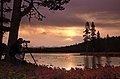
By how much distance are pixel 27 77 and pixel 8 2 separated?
18696 mm

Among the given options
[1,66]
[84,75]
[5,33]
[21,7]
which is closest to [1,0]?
[5,33]

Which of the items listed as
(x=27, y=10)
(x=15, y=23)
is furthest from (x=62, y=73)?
(x=27, y=10)

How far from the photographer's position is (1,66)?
23.4m

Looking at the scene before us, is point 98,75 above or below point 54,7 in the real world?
below

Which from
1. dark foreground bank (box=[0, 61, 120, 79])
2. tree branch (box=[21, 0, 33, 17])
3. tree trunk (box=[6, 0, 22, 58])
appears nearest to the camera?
dark foreground bank (box=[0, 61, 120, 79])

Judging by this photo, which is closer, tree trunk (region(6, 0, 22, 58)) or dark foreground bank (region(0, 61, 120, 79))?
dark foreground bank (region(0, 61, 120, 79))

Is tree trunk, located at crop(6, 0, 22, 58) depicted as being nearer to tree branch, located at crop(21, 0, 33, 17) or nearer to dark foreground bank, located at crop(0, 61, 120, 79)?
tree branch, located at crop(21, 0, 33, 17)

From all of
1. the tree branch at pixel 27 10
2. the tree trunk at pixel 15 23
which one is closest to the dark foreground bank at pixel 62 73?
the tree trunk at pixel 15 23

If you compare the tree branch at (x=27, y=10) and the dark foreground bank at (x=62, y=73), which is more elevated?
the tree branch at (x=27, y=10)

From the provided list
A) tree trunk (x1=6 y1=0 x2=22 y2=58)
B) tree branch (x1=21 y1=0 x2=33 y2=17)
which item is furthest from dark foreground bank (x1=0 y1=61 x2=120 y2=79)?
tree branch (x1=21 y1=0 x2=33 y2=17)

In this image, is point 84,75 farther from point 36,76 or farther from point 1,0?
point 1,0

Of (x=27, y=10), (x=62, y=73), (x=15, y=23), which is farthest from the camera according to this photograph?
(x=27, y=10)

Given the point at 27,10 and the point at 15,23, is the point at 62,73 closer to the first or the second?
the point at 15,23

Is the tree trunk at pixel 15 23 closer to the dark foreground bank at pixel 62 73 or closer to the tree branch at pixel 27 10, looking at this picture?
the tree branch at pixel 27 10
